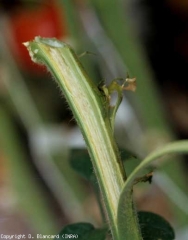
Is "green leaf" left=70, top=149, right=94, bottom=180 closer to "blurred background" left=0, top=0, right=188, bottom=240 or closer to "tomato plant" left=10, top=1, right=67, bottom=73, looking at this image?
"blurred background" left=0, top=0, right=188, bottom=240

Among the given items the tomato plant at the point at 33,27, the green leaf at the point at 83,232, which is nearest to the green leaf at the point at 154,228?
the green leaf at the point at 83,232

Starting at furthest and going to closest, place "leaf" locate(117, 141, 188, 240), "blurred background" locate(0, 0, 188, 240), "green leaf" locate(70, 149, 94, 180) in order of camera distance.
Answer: "blurred background" locate(0, 0, 188, 240)
"green leaf" locate(70, 149, 94, 180)
"leaf" locate(117, 141, 188, 240)

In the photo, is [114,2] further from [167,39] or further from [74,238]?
[74,238]

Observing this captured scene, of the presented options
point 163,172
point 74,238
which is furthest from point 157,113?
point 74,238

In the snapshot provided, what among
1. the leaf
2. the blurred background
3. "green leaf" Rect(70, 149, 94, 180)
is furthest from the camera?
the blurred background

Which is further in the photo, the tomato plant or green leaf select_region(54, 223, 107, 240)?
the tomato plant

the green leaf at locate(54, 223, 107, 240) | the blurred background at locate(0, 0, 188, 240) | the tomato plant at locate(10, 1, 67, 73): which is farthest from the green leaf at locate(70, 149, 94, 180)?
the tomato plant at locate(10, 1, 67, 73)
